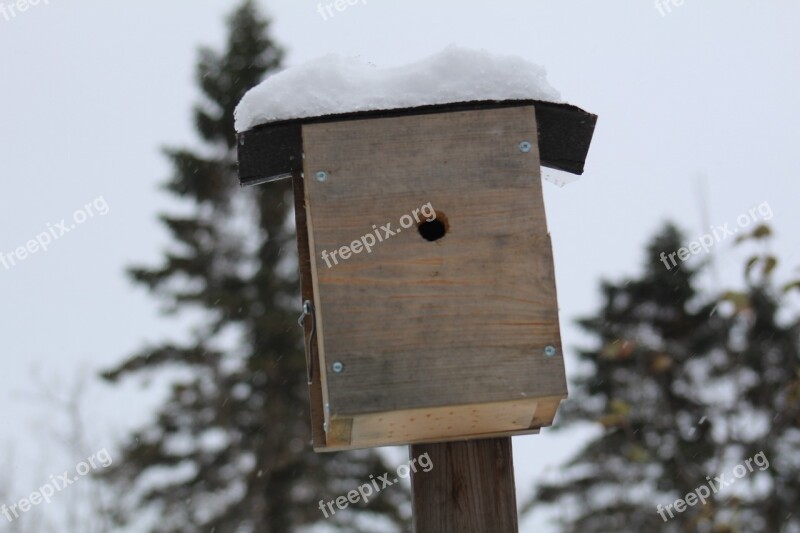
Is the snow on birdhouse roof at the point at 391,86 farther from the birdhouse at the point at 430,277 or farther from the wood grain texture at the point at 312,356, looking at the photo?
the wood grain texture at the point at 312,356

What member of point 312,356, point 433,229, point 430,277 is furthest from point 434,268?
point 312,356

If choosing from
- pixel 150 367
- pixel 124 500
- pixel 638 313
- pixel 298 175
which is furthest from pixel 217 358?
pixel 298 175

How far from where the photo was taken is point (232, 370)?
12.3 metres

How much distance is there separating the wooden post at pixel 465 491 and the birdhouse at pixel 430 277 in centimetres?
5

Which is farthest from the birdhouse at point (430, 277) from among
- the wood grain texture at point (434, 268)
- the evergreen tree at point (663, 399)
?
the evergreen tree at point (663, 399)

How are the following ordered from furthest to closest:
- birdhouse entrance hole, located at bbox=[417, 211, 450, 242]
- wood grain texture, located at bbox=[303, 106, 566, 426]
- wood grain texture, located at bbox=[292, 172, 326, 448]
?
1. wood grain texture, located at bbox=[292, 172, 326, 448]
2. birdhouse entrance hole, located at bbox=[417, 211, 450, 242]
3. wood grain texture, located at bbox=[303, 106, 566, 426]

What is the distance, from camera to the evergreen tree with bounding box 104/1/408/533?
11977 millimetres

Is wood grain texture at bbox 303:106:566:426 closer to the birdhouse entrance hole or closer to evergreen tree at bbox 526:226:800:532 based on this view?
the birdhouse entrance hole

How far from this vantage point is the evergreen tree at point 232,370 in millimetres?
11977

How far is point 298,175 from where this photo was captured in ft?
9.12

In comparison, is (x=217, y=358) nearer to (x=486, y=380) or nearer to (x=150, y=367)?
(x=150, y=367)

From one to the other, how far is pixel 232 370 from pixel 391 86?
1016 centimetres

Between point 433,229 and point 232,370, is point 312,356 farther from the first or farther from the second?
point 232,370

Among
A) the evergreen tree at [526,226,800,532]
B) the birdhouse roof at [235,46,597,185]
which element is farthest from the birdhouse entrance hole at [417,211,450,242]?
the evergreen tree at [526,226,800,532]
